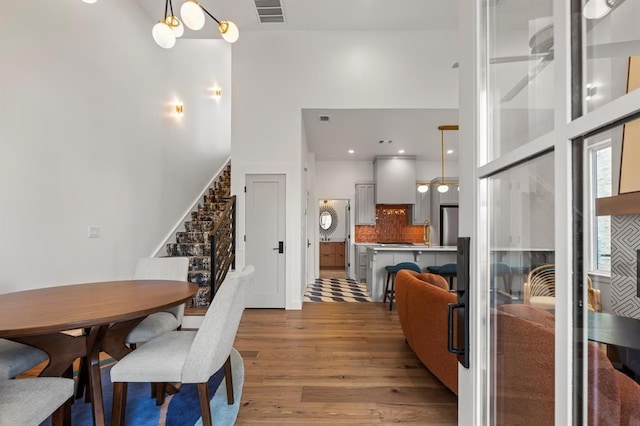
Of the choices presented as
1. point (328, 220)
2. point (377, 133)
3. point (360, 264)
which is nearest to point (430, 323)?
point (377, 133)

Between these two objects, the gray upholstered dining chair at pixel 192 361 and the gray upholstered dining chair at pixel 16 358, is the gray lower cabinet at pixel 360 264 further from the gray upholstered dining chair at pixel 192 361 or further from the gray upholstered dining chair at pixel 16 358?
the gray upholstered dining chair at pixel 16 358

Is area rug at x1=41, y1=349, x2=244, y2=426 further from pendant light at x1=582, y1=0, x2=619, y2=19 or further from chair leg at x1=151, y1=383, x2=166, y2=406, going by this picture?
pendant light at x1=582, y1=0, x2=619, y2=19

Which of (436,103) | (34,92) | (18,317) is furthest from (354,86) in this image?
(18,317)

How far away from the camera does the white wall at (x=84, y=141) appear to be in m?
2.62

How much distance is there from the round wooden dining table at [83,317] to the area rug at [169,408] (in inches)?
14.6

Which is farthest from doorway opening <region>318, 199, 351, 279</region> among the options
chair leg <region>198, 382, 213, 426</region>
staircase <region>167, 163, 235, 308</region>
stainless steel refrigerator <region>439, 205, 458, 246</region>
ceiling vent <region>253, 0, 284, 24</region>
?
chair leg <region>198, 382, 213, 426</region>

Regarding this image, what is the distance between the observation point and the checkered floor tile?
549 centimetres

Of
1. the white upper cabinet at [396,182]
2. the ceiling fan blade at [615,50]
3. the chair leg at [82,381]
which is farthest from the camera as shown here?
the white upper cabinet at [396,182]

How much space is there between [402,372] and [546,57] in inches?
106

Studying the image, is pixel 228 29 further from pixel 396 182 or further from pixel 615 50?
pixel 396 182

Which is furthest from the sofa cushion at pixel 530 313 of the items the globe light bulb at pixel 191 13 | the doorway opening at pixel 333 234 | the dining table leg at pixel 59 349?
the doorway opening at pixel 333 234

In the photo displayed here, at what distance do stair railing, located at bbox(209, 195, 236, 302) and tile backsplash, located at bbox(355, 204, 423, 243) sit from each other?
3952 mm

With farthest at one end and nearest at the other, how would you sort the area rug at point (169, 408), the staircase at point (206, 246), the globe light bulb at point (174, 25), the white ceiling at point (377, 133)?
the white ceiling at point (377, 133) < the staircase at point (206, 246) < the globe light bulb at point (174, 25) < the area rug at point (169, 408)

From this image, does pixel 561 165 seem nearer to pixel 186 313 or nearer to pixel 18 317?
pixel 18 317
